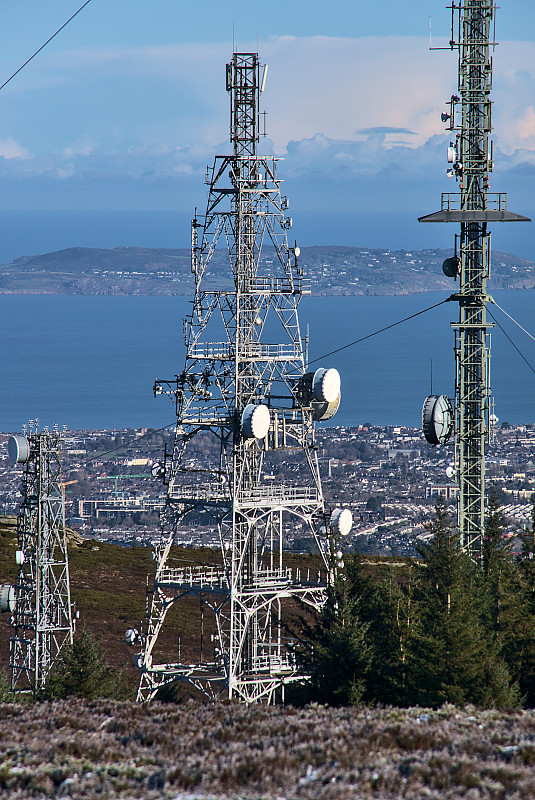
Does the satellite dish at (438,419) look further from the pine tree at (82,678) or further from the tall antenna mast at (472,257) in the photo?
the pine tree at (82,678)

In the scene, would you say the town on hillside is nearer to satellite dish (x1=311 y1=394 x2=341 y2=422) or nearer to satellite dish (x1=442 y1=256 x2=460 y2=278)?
satellite dish (x1=311 y1=394 x2=341 y2=422)

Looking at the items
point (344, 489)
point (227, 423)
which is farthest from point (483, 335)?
point (344, 489)

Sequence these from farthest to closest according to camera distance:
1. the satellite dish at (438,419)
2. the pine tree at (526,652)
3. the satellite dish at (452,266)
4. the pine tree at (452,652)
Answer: the satellite dish at (452,266), the satellite dish at (438,419), the pine tree at (526,652), the pine tree at (452,652)

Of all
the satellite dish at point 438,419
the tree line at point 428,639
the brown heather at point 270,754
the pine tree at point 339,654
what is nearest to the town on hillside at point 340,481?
the satellite dish at point 438,419

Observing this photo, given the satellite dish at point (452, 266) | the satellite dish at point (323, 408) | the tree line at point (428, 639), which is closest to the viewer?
the tree line at point (428, 639)

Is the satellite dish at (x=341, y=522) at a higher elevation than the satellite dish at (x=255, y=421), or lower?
lower

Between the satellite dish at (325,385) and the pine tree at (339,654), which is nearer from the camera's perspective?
the pine tree at (339,654)

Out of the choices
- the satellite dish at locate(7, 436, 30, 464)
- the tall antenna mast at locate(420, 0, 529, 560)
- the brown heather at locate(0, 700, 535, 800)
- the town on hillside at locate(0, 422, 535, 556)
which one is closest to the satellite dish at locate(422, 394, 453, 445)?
the tall antenna mast at locate(420, 0, 529, 560)

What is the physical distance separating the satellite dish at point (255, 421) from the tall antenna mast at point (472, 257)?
4.13 m

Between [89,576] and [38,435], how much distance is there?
26.3 meters

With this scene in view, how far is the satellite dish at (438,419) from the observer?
28.2m

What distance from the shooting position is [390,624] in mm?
24047

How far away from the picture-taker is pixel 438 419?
92.8 feet

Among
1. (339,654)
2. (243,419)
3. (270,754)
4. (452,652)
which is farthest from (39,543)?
(270,754)
